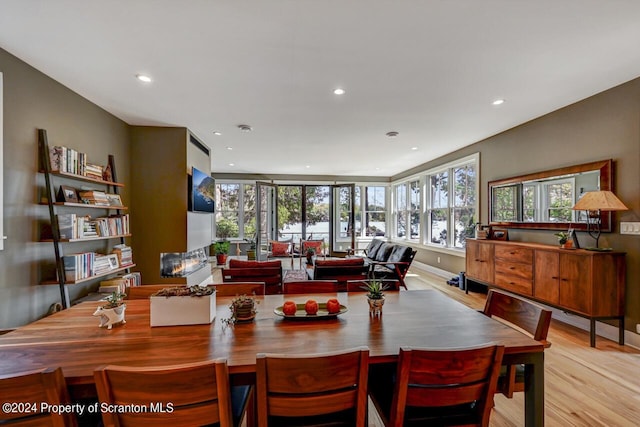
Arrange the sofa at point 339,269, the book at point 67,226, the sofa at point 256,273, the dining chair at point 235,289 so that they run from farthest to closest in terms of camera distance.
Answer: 1. the sofa at point 339,269
2. the sofa at point 256,273
3. the book at point 67,226
4. the dining chair at point 235,289

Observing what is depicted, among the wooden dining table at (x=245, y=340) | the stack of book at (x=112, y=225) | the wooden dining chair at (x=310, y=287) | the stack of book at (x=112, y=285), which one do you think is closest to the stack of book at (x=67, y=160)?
the stack of book at (x=112, y=225)


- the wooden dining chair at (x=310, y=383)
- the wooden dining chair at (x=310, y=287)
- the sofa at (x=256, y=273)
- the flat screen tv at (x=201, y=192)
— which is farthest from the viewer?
the flat screen tv at (x=201, y=192)

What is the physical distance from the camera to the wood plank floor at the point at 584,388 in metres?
1.91

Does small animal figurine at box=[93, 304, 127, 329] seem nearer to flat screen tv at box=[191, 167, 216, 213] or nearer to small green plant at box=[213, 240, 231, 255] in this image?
flat screen tv at box=[191, 167, 216, 213]

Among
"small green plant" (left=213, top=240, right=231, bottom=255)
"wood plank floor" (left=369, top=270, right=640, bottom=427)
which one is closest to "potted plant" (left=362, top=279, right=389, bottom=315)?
"wood plank floor" (left=369, top=270, right=640, bottom=427)

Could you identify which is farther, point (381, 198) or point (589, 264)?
point (381, 198)

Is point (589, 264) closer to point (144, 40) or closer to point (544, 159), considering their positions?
point (544, 159)

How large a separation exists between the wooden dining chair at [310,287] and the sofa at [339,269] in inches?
69.1

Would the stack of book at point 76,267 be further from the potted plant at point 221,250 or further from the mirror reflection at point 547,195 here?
the mirror reflection at point 547,195

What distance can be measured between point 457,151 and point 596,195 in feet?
10.2

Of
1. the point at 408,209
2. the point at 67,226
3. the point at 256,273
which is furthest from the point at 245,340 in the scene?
the point at 408,209

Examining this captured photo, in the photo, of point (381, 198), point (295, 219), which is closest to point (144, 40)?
point (295, 219)

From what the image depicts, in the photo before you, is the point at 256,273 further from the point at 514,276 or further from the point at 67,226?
the point at 514,276

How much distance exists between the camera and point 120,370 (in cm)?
94
